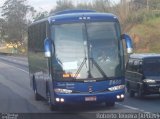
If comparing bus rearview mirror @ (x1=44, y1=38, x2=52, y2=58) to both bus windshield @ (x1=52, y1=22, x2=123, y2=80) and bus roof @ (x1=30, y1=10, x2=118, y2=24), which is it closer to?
bus windshield @ (x1=52, y1=22, x2=123, y2=80)

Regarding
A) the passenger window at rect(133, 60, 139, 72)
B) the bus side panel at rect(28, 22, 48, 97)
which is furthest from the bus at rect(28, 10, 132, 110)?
the passenger window at rect(133, 60, 139, 72)

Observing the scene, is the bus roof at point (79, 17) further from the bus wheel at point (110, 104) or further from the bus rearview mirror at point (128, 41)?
the bus wheel at point (110, 104)

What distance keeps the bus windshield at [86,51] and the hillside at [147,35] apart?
37798 mm

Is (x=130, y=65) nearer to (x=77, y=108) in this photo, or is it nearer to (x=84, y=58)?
(x=77, y=108)

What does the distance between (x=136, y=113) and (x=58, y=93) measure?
8.48 feet

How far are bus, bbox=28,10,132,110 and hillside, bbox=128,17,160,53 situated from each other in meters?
37.7

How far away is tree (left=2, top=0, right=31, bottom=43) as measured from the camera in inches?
5600

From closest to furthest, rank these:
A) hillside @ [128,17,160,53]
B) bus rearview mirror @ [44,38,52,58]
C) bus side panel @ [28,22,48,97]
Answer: bus rearview mirror @ [44,38,52,58] → bus side panel @ [28,22,48,97] → hillside @ [128,17,160,53]

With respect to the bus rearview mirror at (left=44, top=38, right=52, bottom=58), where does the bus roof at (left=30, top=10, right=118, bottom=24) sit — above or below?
above

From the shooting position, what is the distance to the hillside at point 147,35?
191 ft

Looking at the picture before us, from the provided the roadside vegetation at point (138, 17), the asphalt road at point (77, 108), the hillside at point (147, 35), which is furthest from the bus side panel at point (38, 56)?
the hillside at point (147, 35)

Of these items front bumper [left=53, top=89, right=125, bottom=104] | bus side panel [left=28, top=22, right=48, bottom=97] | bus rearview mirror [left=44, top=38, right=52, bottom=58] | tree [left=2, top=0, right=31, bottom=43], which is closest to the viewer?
bus rearview mirror [left=44, top=38, right=52, bottom=58]

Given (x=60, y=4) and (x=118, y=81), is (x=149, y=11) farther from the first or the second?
(x=118, y=81)

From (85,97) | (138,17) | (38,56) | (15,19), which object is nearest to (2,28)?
(15,19)
